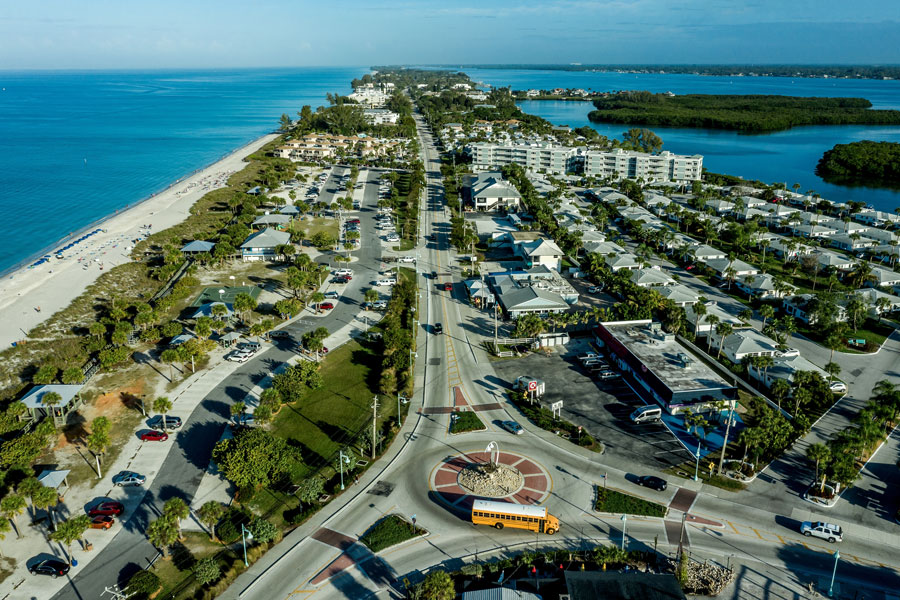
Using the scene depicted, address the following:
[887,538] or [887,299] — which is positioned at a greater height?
[887,299]

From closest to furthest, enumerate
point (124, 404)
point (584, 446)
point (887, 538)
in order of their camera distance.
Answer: point (887, 538)
point (584, 446)
point (124, 404)

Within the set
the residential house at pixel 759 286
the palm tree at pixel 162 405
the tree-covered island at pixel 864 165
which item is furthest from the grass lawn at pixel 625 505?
the tree-covered island at pixel 864 165

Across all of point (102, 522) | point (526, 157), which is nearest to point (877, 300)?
point (102, 522)

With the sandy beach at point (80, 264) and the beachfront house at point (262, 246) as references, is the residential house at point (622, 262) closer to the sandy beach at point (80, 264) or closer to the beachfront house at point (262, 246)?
the beachfront house at point (262, 246)

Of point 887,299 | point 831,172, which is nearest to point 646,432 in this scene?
point 887,299

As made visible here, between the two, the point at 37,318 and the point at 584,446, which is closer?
the point at 584,446

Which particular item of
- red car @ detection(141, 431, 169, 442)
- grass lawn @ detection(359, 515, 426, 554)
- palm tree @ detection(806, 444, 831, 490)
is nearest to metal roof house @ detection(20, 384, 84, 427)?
red car @ detection(141, 431, 169, 442)

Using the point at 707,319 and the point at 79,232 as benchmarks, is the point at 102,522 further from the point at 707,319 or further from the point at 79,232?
the point at 79,232

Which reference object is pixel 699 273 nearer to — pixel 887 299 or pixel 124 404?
pixel 887 299
